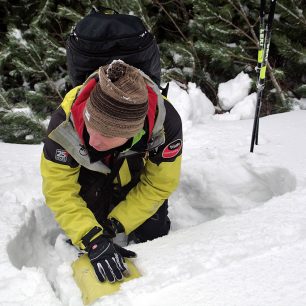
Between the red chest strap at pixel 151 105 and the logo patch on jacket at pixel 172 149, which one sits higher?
the red chest strap at pixel 151 105

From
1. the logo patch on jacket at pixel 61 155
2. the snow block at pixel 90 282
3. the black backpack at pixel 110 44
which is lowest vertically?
the snow block at pixel 90 282

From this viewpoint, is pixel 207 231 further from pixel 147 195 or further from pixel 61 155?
pixel 61 155

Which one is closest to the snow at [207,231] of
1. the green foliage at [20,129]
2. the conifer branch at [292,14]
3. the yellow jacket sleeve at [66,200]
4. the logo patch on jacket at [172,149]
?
the yellow jacket sleeve at [66,200]

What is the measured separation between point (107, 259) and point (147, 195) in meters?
0.59

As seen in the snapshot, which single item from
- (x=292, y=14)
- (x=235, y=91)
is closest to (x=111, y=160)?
(x=235, y=91)

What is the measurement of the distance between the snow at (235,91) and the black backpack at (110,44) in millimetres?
2268

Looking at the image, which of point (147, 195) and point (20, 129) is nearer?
point (147, 195)

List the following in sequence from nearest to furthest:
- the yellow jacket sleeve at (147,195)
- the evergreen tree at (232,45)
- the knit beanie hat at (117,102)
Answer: the knit beanie hat at (117,102) → the yellow jacket sleeve at (147,195) → the evergreen tree at (232,45)

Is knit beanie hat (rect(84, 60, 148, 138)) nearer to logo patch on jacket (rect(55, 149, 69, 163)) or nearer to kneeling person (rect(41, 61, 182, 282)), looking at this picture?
kneeling person (rect(41, 61, 182, 282))

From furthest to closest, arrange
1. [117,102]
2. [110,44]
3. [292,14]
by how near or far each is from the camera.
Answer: [292,14] < [110,44] < [117,102]

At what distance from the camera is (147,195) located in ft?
7.88

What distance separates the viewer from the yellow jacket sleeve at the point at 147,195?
2.31 m

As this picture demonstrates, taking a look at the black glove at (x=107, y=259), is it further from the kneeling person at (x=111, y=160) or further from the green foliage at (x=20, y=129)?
the green foliage at (x=20, y=129)

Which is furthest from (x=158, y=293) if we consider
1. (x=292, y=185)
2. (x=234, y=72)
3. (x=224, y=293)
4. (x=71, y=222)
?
(x=234, y=72)
